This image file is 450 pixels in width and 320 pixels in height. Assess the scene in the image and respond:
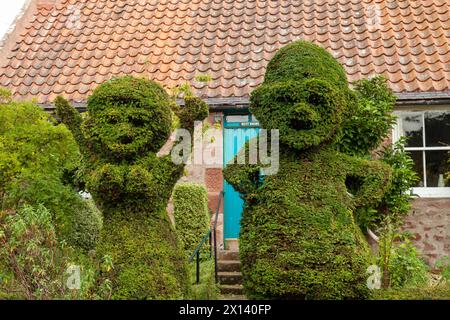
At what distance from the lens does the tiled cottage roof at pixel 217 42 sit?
9945mm

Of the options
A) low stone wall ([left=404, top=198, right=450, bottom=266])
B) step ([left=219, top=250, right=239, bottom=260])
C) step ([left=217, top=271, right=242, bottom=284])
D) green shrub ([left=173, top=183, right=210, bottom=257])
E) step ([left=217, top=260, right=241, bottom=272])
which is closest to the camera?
step ([left=217, top=271, right=242, bottom=284])

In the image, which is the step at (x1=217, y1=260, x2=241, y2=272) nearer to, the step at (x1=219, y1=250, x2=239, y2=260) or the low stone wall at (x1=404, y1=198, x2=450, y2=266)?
the step at (x1=219, y1=250, x2=239, y2=260)

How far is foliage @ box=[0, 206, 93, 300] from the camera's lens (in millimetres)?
5488

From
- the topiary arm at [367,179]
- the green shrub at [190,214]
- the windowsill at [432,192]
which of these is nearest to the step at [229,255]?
the green shrub at [190,214]

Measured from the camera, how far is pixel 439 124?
9.52 metres

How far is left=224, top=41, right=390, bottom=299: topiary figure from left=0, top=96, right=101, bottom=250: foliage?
88.6 inches

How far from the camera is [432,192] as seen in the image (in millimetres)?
9188

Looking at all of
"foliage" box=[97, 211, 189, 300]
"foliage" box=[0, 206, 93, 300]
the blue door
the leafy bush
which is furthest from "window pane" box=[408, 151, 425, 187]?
"foliage" box=[0, 206, 93, 300]

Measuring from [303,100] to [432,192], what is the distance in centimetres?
426

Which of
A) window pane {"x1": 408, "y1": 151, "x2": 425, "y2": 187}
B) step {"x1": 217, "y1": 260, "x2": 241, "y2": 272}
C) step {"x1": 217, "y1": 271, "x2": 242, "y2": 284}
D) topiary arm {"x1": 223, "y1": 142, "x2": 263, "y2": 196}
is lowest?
step {"x1": 217, "y1": 271, "x2": 242, "y2": 284}

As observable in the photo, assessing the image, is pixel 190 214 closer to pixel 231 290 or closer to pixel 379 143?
pixel 231 290

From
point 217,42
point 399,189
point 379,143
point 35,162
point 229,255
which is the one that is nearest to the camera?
point 35,162

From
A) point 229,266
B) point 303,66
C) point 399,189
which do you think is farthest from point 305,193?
point 399,189

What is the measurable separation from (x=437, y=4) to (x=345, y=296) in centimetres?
787
